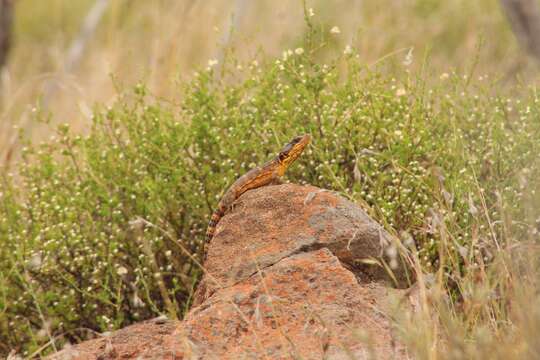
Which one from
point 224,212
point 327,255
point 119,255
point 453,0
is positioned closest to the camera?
point 327,255

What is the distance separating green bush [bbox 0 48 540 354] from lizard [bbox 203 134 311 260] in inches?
10.0

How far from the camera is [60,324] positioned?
4969 mm

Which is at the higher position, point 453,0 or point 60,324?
point 453,0

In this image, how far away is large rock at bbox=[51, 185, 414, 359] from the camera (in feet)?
11.2

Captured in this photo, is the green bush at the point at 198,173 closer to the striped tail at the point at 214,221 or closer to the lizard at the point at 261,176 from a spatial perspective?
the lizard at the point at 261,176

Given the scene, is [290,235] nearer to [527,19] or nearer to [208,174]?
[208,174]

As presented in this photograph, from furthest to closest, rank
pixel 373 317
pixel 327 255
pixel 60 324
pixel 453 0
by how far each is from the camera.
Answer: pixel 453 0 < pixel 60 324 < pixel 327 255 < pixel 373 317

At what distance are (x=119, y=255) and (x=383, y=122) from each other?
178 cm

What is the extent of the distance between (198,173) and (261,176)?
0.79 meters

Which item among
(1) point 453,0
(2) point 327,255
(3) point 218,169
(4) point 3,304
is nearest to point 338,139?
(3) point 218,169

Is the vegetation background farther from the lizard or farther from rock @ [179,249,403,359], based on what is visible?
rock @ [179,249,403,359]

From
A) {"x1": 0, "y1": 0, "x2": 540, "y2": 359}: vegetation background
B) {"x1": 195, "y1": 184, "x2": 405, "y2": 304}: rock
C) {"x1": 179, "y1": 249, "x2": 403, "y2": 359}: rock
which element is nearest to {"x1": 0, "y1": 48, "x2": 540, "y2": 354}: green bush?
{"x1": 0, "y1": 0, "x2": 540, "y2": 359}: vegetation background

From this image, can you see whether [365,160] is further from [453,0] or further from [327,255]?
[453,0]

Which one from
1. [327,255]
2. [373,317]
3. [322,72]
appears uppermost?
[322,72]
